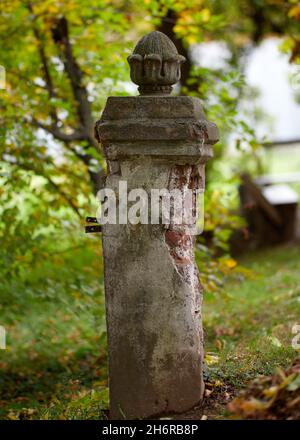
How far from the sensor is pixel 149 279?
3.60 m

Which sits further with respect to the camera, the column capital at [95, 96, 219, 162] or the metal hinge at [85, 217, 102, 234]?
the metal hinge at [85, 217, 102, 234]

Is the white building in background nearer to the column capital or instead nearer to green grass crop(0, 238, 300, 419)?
green grass crop(0, 238, 300, 419)

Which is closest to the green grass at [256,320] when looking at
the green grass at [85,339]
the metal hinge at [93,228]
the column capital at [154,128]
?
the green grass at [85,339]

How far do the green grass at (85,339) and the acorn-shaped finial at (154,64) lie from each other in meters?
1.76

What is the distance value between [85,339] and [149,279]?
3.69m

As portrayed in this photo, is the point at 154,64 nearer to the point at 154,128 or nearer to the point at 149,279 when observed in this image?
the point at 154,128

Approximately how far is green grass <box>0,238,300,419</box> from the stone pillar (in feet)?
1.27

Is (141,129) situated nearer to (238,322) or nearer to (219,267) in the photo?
(219,267)

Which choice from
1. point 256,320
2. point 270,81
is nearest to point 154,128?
point 256,320

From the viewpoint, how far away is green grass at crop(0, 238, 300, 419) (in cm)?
425

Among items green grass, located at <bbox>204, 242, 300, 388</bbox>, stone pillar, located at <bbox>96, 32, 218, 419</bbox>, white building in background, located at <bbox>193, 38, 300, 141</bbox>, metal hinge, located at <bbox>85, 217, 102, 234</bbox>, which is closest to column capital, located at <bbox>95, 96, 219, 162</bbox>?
stone pillar, located at <bbox>96, 32, 218, 419</bbox>

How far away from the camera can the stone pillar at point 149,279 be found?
358cm

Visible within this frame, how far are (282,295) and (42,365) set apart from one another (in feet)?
9.19

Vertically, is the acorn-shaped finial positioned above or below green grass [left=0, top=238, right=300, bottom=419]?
above
